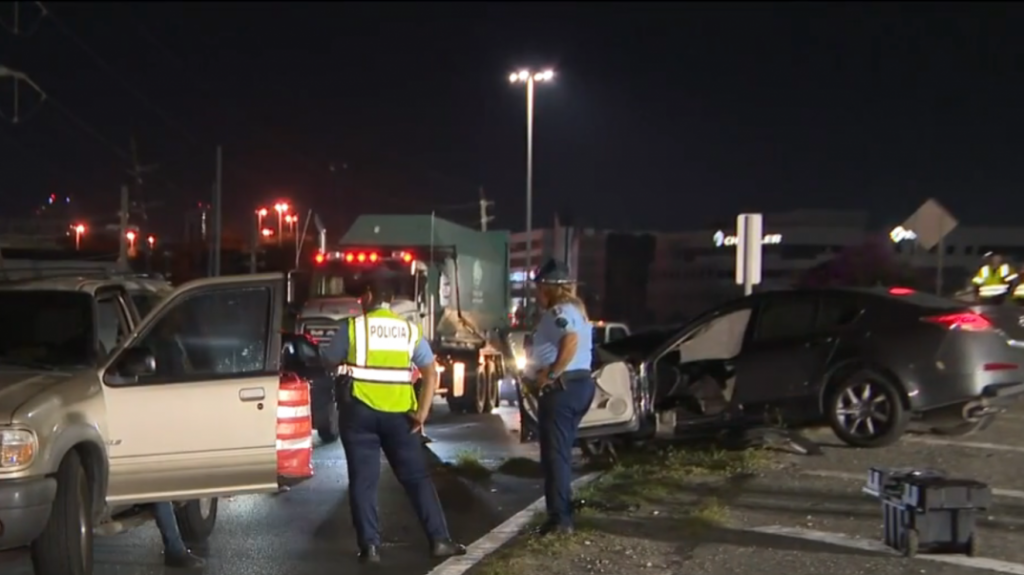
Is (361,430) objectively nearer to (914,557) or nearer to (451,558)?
(451,558)

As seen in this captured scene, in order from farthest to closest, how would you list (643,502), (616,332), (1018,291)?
1. (616,332)
2. (1018,291)
3. (643,502)

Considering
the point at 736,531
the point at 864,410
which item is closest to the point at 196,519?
the point at 736,531

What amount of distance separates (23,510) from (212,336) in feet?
5.99

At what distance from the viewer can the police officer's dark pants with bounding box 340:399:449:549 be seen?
695 centimetres

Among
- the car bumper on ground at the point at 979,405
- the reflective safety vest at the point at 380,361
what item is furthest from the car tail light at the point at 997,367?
the reflective safety vest at the point at 380,361

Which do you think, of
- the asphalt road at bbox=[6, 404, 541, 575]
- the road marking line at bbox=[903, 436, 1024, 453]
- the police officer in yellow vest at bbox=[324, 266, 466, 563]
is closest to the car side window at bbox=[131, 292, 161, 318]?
the asphalt road at bbox=[6, 404, 541, 575]

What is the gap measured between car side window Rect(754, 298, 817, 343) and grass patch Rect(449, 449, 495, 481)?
9.20 feet

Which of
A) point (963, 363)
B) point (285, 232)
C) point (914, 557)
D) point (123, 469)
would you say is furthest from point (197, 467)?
point (285, 232)

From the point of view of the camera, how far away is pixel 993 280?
50.7ft

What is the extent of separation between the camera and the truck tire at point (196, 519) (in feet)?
25.5

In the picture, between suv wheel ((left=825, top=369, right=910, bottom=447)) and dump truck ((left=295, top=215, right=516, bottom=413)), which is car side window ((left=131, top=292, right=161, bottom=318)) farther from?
dump truck ((left=295, top=215, right=516, bottom=413))

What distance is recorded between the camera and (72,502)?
20.2ft

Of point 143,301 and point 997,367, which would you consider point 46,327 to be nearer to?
point 143,301

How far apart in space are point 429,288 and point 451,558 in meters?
12.9
